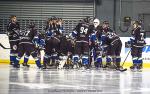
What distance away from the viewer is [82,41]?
62.0 feet

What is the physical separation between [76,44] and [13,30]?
2.64 meters

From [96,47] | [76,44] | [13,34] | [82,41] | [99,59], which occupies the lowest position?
[99,59]

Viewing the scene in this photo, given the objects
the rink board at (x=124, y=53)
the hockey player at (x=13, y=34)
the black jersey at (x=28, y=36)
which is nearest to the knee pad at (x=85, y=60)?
the black jersey at (x=28, y=36)

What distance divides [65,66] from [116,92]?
309 inches

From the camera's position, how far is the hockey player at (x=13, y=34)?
20.0 m

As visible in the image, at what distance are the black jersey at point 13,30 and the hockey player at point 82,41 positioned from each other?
2.28 m

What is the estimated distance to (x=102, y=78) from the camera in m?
15.8

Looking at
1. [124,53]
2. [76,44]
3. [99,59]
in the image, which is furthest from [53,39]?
[124,53]

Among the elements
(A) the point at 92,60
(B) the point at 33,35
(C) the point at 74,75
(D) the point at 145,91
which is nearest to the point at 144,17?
(A) the point at 92,60

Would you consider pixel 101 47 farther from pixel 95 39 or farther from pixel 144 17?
pixel 144 17

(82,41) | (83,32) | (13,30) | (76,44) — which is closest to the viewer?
(83,32)

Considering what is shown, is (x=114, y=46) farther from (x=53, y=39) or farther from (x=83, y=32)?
(x=53, y=39)

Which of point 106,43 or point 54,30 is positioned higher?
point 54,30

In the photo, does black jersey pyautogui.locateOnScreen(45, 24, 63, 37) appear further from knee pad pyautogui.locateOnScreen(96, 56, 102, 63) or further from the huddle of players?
knee pad pyautogui.locateOnScreen(96, 56, 102, 63)
